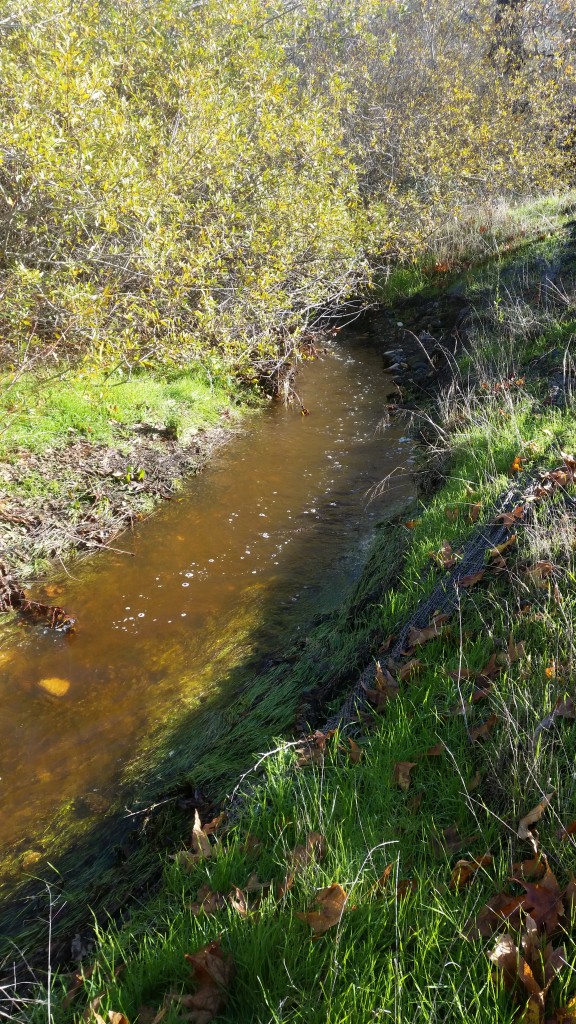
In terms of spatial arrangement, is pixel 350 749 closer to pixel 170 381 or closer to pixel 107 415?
pixel 107 415

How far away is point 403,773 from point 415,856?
39cm

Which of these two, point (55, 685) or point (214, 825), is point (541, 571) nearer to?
point (214, 825)

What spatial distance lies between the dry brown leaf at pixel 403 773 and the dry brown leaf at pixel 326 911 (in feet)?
2.05

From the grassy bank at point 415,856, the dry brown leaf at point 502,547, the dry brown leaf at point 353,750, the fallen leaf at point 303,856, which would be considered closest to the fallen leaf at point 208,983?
the grassy bank at point 415,856

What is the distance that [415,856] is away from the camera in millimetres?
2158

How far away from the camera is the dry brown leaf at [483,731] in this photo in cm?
253

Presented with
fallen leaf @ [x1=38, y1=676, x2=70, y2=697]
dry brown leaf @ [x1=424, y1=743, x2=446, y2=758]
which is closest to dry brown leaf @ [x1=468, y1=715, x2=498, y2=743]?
dry brown leaf @ [x1=424, y1=743, x2=446, y2=758]

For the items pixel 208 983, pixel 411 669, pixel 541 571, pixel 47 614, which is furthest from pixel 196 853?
pixel 47 614

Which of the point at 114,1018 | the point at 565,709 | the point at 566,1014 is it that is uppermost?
the point at 114,1018

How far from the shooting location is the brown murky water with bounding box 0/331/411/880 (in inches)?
151

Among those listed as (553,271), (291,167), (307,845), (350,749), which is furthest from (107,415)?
(553,271)

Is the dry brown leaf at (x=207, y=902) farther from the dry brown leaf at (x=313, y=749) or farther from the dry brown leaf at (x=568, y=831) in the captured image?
the dry brown leaf at (x=568, y=831)

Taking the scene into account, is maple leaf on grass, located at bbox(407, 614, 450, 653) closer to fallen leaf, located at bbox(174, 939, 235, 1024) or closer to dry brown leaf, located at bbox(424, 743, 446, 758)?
dry brown leaf, located at bbox(424, 743, 446, 758)

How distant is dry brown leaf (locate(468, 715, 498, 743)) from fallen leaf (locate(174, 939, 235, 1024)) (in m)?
1.24
